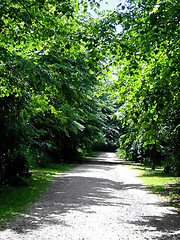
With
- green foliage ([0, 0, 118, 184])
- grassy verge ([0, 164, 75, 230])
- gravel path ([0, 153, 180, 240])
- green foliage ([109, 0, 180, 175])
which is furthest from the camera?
grassy verge ([0, 164, 75, 230])

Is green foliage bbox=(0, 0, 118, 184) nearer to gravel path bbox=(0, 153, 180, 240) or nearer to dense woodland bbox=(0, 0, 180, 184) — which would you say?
dense woodland bbox=(0, 0, 180, 184)

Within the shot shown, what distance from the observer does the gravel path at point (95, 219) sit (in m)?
6.23

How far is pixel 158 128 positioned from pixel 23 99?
604 centimetres

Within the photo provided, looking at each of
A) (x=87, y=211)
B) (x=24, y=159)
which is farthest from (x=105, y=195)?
(x=24, y=159)

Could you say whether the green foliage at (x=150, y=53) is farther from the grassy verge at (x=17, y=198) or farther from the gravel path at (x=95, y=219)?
the grassy verge at (x=17, y=198)

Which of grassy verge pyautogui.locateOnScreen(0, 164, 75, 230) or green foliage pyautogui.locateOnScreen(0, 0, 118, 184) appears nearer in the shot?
green foliage pyautogui.locateOnScreen(0, 0, 118, 184)

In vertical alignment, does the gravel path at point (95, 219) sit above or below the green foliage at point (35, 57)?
below

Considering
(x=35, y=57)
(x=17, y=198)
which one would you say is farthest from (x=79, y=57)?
(x=17, y=198)

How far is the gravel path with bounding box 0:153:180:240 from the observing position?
6235 mm

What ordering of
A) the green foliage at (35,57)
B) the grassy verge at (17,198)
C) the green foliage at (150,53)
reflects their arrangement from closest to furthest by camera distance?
the green foliage at (150,53) → the green foliage at (35,57) → the grassy verge at (17,198)

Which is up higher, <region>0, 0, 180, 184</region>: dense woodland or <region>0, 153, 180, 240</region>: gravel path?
<region>0, 0, 180, 184</region>: dense woodland

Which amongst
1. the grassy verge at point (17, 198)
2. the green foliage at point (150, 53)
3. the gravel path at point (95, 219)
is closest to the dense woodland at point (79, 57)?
the green foliage at point (150, 53)

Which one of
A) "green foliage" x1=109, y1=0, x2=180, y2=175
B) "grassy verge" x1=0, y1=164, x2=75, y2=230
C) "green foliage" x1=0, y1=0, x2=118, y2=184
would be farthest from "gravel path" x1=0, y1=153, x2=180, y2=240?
"green foliage" x1=109, y1=0, x2=180, y2=175

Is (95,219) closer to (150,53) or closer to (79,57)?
(150,53)
